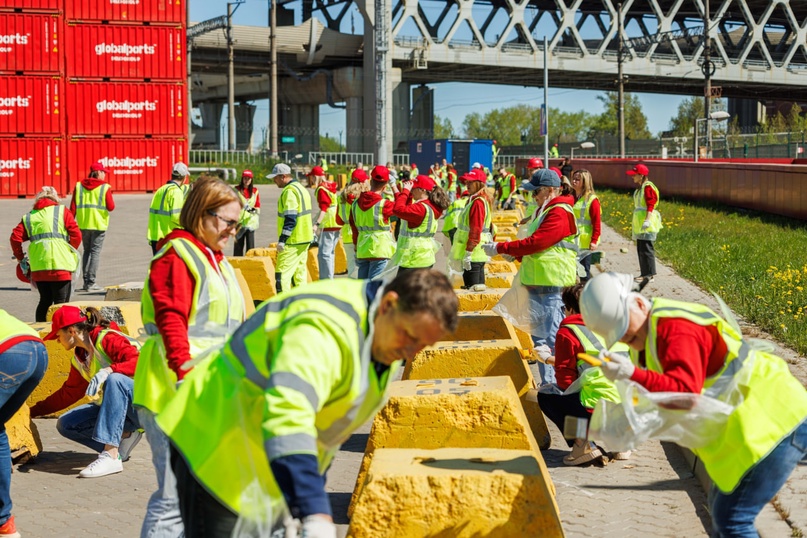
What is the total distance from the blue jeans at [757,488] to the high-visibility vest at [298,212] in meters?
9.87

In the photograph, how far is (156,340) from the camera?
4531 mm

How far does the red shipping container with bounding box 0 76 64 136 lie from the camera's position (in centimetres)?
3325

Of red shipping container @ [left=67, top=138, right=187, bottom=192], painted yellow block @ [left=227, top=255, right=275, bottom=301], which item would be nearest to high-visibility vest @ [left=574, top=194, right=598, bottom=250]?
painted yellow block @ [left=227, top=255, right=275, bottom=301]

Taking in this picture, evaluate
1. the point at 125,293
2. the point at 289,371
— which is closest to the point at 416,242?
the point at 125,293

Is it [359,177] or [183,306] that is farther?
[359,177]

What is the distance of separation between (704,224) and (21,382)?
22.2 meters

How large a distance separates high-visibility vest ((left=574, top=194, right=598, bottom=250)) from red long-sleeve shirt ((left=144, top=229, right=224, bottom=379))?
8477 mm

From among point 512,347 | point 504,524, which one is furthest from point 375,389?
point 512,347

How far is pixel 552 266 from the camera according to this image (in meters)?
8.71

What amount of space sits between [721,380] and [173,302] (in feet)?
6.79

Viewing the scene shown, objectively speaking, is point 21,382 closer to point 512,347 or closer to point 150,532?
point 150,532

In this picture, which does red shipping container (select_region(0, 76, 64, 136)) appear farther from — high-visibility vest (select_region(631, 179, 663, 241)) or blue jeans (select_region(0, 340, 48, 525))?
blue jeans (select_region(0, 340, 48, 525))

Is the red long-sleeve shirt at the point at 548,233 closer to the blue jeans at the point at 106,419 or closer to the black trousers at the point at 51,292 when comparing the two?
the blue jeans at the point at 106,419

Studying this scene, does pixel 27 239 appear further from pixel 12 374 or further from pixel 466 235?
pixel 12 374
